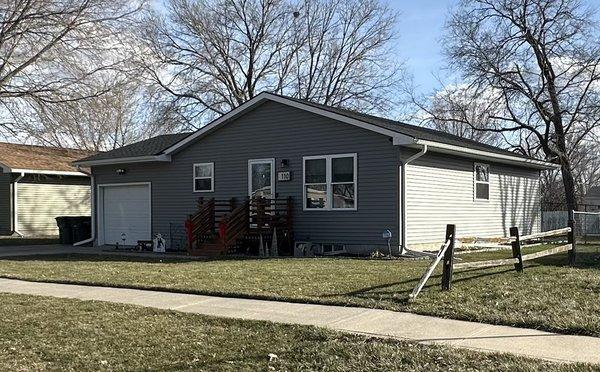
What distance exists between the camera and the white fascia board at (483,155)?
1645 centimetres

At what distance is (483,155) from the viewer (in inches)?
748

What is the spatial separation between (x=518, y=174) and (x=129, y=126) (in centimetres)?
3478

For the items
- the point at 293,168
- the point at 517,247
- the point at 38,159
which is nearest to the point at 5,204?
the point at 38,159

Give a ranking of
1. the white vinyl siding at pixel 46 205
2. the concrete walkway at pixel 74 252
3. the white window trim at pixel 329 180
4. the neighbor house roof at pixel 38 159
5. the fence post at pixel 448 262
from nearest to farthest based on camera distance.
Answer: the fence post at pixel 448 262
the white window trim at pixel 329 180
the concrete walkway at pixel 74 252
the neighbor house roof at pixel 38 159
the white vinyl siding at pixel 46 205

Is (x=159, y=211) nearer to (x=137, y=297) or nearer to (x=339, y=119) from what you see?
(x=339, y=119)

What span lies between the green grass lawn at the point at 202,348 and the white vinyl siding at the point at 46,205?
2295 centimetres

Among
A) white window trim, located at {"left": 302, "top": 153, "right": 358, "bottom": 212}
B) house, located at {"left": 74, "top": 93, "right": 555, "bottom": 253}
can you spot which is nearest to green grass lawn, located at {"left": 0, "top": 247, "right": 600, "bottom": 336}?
house, located at {"left": 74, "top": 93, "right": 555, "bottom": 253}

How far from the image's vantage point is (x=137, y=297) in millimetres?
9805

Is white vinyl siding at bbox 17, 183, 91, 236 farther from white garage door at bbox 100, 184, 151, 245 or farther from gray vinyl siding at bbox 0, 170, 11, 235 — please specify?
white garage door at bbox 100, 184, 151, 245

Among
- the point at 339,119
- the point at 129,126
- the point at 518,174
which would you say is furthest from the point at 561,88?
the point at 129,126

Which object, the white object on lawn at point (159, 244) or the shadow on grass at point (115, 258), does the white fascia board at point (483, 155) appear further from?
the white object on lawn at point (159, 244)

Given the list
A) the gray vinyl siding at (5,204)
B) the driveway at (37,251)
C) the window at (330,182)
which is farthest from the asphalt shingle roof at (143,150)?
the gray vinyl siding at (5,204)

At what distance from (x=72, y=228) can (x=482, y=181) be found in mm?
14800

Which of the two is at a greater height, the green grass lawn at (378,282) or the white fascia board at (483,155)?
the white fascia board at (483,155)
